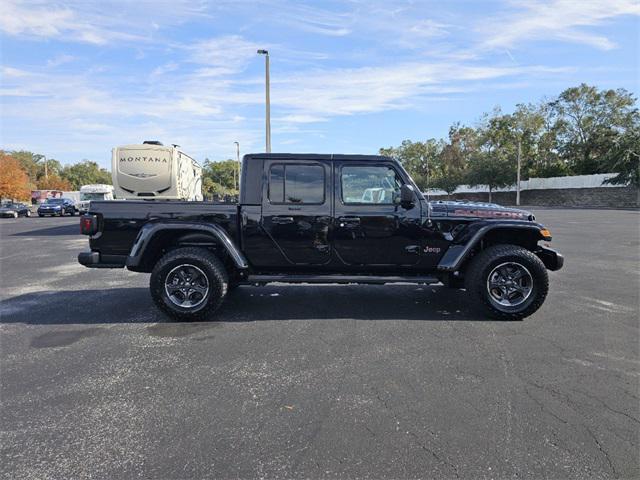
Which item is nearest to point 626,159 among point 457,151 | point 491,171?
point 491,171

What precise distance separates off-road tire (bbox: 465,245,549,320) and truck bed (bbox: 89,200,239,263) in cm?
301

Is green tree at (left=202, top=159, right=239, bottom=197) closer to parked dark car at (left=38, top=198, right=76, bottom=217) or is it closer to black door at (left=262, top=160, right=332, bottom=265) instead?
parked dark car at (left=38, top=198, right=76, bottom=217)

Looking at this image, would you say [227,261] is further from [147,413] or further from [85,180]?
[85,180]

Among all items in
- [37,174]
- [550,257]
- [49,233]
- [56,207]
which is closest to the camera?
[550,257]

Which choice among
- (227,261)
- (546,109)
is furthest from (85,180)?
(227,261)

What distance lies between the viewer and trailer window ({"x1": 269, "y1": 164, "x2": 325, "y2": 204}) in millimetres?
5176

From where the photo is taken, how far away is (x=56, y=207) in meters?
34.0

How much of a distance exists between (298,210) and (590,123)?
194ft

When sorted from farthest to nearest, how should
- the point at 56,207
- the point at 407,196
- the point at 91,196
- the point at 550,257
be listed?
the point at 56,207
the point at 91,196
the point at 550,257
the point at 407,196

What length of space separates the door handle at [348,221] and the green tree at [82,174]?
394ft

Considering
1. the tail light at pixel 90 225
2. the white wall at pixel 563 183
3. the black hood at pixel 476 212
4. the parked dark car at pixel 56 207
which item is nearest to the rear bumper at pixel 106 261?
the tail light at pixel 90 225

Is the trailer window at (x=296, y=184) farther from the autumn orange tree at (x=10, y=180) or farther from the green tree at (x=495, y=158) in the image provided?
the autumn orange tree at (x=10, y=180)

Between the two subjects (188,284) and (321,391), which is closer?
(321,391)

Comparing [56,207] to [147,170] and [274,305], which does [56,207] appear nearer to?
[147,170]
